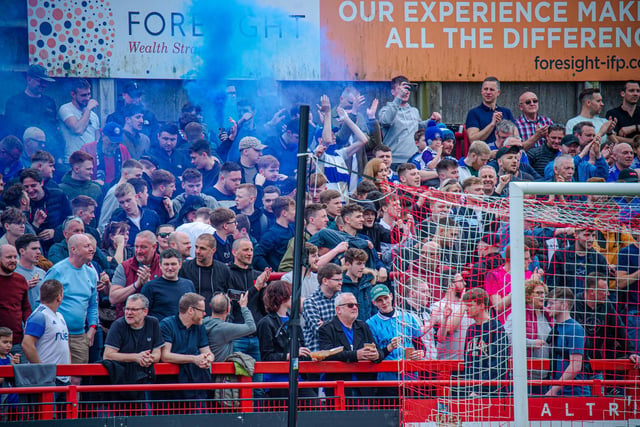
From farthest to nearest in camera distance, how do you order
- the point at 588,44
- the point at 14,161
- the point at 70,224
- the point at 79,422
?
1. the point at 588,44
2. the point at 14,161
3. the point at 70,224
4. the point at 79,422

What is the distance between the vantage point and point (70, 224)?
30.1ft

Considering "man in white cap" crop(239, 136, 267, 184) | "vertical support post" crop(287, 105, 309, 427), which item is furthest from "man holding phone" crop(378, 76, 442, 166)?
"vertical support post" crop(287, 105, 309, 427)

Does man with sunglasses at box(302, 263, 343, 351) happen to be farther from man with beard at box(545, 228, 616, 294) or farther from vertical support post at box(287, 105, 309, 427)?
man with beard at box(545, 228, 616, 294)

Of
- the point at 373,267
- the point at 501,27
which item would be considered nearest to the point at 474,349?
the point at 373,267

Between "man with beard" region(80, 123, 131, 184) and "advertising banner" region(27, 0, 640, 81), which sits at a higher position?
"advertising banner" region(27, 0, 640, 81)

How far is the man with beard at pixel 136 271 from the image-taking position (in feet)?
28.8

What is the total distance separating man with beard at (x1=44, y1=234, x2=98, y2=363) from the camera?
8.57 metres

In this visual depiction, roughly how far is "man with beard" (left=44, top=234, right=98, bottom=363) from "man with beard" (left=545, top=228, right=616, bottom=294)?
4490 mm

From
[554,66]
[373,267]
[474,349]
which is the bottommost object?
[474,349]

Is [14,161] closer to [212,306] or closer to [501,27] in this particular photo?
[212,306]

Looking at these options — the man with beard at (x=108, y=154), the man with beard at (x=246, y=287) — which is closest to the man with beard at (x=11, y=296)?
the man with beard at (x=246, y=287)

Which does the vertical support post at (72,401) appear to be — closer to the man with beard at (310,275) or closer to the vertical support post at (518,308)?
the man with beard at (310,275)

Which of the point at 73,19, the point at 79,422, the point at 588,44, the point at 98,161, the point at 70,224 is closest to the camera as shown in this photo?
the point at 79,422

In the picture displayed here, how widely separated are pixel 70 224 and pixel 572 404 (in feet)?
16.8
